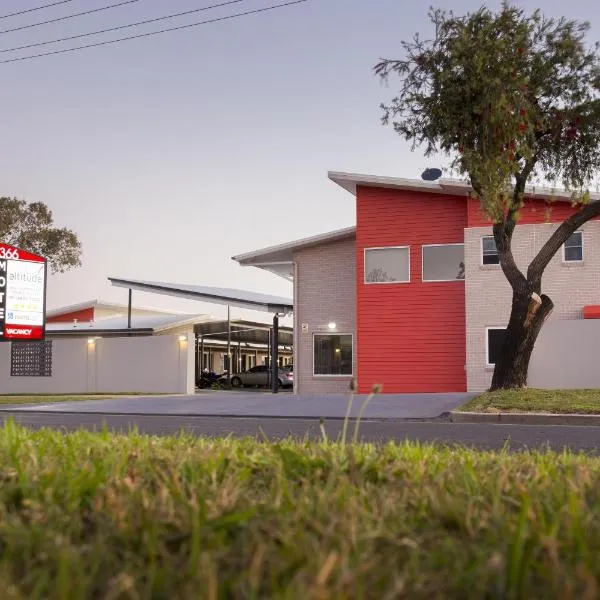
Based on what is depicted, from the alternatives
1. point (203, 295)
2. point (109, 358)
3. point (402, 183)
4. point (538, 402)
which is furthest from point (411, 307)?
point (109, 358)

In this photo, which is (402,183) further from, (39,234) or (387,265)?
(39,234)

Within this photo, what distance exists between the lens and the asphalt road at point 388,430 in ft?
38.2

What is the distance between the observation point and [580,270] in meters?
28.0

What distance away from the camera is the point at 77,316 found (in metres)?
51.3

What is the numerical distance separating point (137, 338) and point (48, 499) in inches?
1333

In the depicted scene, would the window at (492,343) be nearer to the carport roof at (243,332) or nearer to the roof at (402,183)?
the roof at (402,183)

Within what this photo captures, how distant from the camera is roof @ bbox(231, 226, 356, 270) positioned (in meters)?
32.6

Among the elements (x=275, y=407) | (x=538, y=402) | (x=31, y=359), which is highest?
(x=31, y=359)

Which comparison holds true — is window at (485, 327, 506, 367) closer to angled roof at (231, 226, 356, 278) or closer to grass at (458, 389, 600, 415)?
angled roof at (231, 226, 356, 278)

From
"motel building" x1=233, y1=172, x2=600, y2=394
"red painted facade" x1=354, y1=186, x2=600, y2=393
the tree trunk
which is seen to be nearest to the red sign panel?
"motel building" x1=233, y1=172, x2=600, y2=394

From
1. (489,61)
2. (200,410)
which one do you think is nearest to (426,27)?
(489,61)

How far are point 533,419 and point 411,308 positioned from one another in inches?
562

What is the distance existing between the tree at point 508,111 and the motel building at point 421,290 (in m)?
5.09

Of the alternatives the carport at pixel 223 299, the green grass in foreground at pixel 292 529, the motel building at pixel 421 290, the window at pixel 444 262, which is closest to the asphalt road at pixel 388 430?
the green grass in foreground at pixel 292 529
